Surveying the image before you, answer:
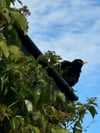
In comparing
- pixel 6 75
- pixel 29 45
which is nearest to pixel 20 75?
pixel 6 75

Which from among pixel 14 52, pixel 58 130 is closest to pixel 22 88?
pixel 14 52

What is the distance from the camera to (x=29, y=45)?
5570 mm

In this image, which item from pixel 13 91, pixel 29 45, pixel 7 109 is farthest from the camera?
pixel 29 45

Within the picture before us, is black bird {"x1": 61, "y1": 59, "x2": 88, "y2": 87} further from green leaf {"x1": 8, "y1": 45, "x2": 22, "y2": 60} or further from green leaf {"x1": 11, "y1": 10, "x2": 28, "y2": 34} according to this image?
green leaf {"x1": 8, "y1": 45, "x2": 22, "y2": 60}

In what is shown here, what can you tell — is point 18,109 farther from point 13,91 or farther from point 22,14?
point 22,14

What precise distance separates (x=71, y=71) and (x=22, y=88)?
8.38m

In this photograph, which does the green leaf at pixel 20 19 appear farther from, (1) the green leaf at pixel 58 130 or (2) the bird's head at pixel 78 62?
(2) the bird's head at pixel 78 62

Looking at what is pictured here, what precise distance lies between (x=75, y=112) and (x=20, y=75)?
713 millimetres

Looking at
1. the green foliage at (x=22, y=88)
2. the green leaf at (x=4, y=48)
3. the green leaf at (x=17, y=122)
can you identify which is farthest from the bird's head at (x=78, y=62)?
the green leaf at (x=17, y=122)

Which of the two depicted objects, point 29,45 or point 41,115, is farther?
point 29,45

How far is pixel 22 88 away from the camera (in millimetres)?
3592

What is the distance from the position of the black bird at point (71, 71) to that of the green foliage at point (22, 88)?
7.18 m

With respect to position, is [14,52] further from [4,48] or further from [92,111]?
[92,111]

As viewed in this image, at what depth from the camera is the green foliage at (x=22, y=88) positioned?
11.5ft
